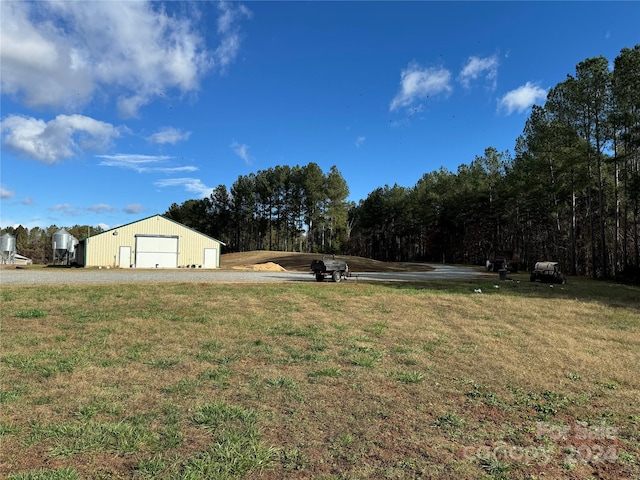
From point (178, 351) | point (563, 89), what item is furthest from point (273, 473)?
point (563, 89)

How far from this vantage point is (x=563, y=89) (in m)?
30.6

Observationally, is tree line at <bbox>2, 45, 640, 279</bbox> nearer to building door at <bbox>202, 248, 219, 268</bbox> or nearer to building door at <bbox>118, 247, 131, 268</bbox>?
building door at <bbox>202, 248, 219, 268</bbox>

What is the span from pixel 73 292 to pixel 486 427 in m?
12.9

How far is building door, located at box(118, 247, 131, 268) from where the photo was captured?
3800cm

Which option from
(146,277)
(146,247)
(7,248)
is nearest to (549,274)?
(146,277)

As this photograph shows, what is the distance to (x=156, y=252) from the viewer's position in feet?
127

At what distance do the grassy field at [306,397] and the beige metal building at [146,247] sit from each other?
30864 millimetres

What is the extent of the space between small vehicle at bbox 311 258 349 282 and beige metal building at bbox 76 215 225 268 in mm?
22755

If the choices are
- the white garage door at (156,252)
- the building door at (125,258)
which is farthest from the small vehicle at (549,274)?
the building door at (125,258)

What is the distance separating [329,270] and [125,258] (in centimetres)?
2663

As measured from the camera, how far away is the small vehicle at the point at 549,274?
22.9 m

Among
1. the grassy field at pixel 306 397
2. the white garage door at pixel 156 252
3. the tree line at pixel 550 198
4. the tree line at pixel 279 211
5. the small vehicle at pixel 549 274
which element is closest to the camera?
the grassy field at pixel 306 397

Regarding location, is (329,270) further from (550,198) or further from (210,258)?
(550,198)

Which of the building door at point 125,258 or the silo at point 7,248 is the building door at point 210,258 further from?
the silo at point 7,248
